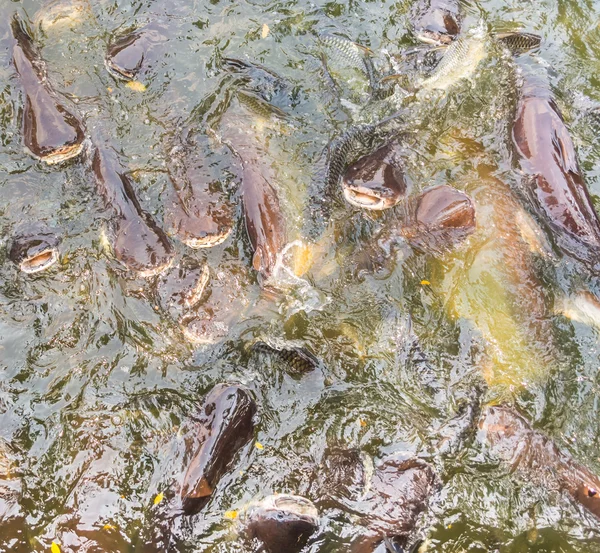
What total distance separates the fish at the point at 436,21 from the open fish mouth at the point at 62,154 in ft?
11.4

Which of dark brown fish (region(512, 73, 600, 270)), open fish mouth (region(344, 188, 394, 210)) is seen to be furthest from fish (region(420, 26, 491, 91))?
open fish mouth (region(344, 188, 394, 210))

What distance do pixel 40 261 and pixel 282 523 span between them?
8.86ft

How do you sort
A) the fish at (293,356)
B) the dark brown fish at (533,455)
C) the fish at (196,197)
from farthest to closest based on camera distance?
the fish at (196,197) < the fish at (293,356) < the dark brown fish at (533,455)

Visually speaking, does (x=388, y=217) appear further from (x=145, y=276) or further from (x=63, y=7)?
(x=63, y=7)

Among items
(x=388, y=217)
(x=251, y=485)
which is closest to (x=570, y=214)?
(x=388, y=217)

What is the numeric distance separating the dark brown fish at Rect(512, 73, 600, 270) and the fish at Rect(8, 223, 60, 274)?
155 inches

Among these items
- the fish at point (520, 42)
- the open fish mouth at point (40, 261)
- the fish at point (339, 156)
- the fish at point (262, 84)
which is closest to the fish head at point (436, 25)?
the fish at point (520, 42)

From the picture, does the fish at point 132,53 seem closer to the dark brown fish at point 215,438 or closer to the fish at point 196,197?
the fish at point 196,197

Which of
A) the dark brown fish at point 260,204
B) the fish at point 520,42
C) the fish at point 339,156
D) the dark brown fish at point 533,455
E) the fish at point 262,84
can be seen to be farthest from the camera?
the fish at point 520,42

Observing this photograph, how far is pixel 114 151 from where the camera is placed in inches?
172

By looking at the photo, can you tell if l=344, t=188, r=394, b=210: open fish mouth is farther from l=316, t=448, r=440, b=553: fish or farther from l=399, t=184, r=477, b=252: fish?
l=316, t=448, r=440, b=553: fish

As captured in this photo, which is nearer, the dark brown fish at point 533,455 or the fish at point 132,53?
the dark brown fish at point 533,455

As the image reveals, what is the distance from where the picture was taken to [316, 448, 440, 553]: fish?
3084mm

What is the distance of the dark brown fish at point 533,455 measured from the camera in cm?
319
